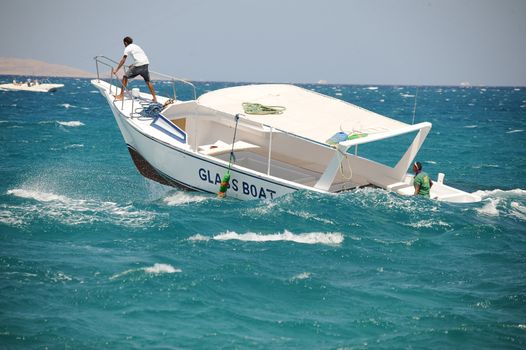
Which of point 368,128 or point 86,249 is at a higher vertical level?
point 368,128

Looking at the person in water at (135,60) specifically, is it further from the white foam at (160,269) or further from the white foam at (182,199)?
the white foam at (160,269)

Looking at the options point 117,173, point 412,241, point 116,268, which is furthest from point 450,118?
point 116,268

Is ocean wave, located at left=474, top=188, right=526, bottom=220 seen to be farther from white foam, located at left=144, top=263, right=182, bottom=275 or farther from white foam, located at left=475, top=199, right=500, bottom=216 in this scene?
white foam, located at left=144, top=263, right=182, bottom=275

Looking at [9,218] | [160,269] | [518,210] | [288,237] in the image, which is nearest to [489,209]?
[518,210]

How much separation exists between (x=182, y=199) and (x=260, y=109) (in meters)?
3.09

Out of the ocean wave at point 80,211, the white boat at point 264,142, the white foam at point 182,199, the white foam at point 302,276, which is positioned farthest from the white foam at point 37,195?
the white foam at point 302,276

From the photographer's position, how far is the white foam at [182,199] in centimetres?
1523

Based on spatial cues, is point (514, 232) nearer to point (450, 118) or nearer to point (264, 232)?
point (264, 232)

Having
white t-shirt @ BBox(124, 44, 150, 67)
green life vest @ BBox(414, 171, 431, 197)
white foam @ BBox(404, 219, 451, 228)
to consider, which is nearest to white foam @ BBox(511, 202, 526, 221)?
green life vest @ BBox(414, 171, 431, 197)

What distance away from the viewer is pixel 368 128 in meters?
15.3

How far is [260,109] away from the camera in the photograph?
15.9m

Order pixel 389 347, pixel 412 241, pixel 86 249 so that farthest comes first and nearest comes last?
1. pixel 412 241
2. pixel 86 249
3. pixel 389 347

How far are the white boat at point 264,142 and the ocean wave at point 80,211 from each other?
1.70 m

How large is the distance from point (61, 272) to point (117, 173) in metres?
11.2
